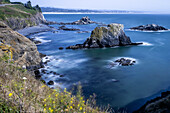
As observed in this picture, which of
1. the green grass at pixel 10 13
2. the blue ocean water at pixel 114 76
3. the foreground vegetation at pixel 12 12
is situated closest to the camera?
the blue ocean water at pixel 114 76

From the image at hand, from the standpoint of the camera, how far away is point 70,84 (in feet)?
80.6

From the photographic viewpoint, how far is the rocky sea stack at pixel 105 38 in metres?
51.4

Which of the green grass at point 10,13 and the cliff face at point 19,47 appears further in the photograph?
the green grass at point 10,13

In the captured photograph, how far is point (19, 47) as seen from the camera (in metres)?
26.0

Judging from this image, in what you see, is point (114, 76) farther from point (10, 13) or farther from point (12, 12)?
point (12, 12)

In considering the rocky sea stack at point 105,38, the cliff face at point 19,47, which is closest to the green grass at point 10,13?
the rocky sea stack at point 105,38

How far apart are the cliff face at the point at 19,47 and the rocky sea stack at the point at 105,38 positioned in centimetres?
2223

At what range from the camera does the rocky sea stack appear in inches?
2023

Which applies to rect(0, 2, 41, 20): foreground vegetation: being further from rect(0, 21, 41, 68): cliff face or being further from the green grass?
rect(0, 21, 41, 68): cliff face

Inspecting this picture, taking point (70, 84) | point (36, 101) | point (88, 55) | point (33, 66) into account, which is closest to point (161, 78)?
point (70, 84)

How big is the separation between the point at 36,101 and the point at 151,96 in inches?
793

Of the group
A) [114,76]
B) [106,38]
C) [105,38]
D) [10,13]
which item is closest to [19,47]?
[114,76]

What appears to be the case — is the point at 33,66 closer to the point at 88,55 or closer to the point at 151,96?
the point at 88,55

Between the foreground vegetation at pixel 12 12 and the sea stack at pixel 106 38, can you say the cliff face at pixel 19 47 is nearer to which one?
the sea stack at pixel 106 38
